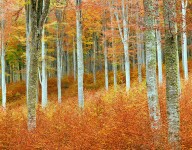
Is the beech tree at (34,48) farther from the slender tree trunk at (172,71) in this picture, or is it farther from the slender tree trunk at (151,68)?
the slender tree trunk at (172,71)

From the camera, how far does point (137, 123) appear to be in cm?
666

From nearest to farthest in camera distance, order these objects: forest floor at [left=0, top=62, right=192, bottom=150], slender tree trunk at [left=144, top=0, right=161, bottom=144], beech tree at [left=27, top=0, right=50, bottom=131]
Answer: forest floor at [left=0, top=62, right=192, bottom=150]
slender tree trunk at [left=144, top=0, right=161, bottom=144]
beech tree at [left=27, top=0, right=50, bottom=131]

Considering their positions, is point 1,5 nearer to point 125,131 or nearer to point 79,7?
point 79,7

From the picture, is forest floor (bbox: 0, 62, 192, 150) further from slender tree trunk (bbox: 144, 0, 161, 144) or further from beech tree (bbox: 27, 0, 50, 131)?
beech tree (bbox: 27, 0, 50, 131)

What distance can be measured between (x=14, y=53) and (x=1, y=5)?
14.3 m

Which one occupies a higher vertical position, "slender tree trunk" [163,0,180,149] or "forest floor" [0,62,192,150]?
→ "slender tree trunk" [163,0,180,149]

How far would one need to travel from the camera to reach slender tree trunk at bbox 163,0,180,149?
5.75 metres

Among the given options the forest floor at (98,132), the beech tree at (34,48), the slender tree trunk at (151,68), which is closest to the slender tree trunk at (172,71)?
the forest floor at (98,132)

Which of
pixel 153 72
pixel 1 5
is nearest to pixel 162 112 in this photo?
pixel 153 72

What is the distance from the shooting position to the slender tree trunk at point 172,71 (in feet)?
18.9

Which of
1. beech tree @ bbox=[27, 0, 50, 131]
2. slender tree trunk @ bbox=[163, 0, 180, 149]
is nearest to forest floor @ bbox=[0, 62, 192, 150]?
slender tree trunk @ bbox=[163, 0, 180, 149]

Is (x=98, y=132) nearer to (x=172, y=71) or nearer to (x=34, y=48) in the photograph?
(x=172, y=71)

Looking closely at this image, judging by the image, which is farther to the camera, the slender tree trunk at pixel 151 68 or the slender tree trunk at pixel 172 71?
the slender tree trunk at pixel 151 68

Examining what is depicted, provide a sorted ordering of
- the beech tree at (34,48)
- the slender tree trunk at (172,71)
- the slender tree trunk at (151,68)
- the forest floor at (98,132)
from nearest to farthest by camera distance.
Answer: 1. the slender tree trunk at (172,71)
2. the forest floor at (98,132)
3. the slender tree trunk at (151,68)
4. the beech tree at (34,48)
